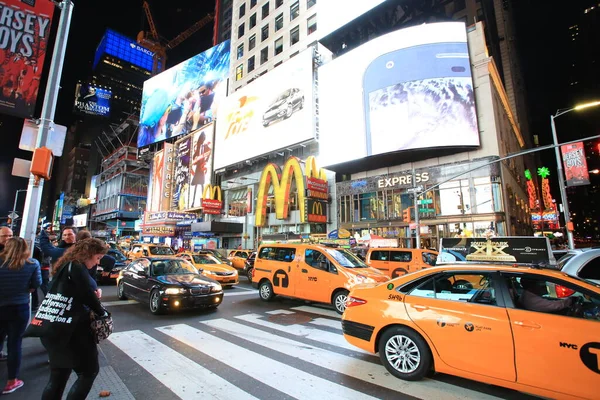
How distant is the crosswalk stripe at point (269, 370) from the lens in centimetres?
375

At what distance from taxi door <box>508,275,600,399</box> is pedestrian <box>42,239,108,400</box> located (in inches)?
179

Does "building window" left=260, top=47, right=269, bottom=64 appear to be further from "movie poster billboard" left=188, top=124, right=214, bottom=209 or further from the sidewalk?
the sidewalk

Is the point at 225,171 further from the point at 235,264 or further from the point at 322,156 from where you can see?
the point at 235,264

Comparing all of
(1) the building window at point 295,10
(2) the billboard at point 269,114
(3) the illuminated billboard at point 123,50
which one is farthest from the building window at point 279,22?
(3) the illuminated billboard at point 123,50

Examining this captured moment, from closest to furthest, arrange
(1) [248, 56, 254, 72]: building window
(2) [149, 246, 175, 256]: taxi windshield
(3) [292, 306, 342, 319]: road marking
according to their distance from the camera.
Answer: (3) [292, 306, 342, 319]: road marking → (2) [149, 246, 175, 256]: taxi windshield → (1) [248, 56, 254, 72]: building window

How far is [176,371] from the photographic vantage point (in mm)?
4391

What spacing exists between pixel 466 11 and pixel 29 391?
38333mm

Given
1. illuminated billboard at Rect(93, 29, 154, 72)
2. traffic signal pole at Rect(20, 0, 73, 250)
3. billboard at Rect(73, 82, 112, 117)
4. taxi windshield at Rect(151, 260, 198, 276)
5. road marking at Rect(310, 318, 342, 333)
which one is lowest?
road marking at Rect(310, 318, 342, 333)

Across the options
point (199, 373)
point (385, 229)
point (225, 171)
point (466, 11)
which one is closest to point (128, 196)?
point (225, 171)

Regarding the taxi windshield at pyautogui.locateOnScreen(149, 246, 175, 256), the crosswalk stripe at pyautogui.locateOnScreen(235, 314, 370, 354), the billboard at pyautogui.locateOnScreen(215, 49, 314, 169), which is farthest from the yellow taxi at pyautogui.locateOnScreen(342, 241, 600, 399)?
the billboard at pyautogui.locateOnScreen(215, 49, 314, 169)

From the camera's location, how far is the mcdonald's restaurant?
68.6ft

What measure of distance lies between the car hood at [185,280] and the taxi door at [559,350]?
726 cm

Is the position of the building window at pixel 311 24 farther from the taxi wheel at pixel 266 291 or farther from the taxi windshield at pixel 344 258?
the taxi wheel at pixel 266 291

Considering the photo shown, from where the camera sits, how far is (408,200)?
25141mm
